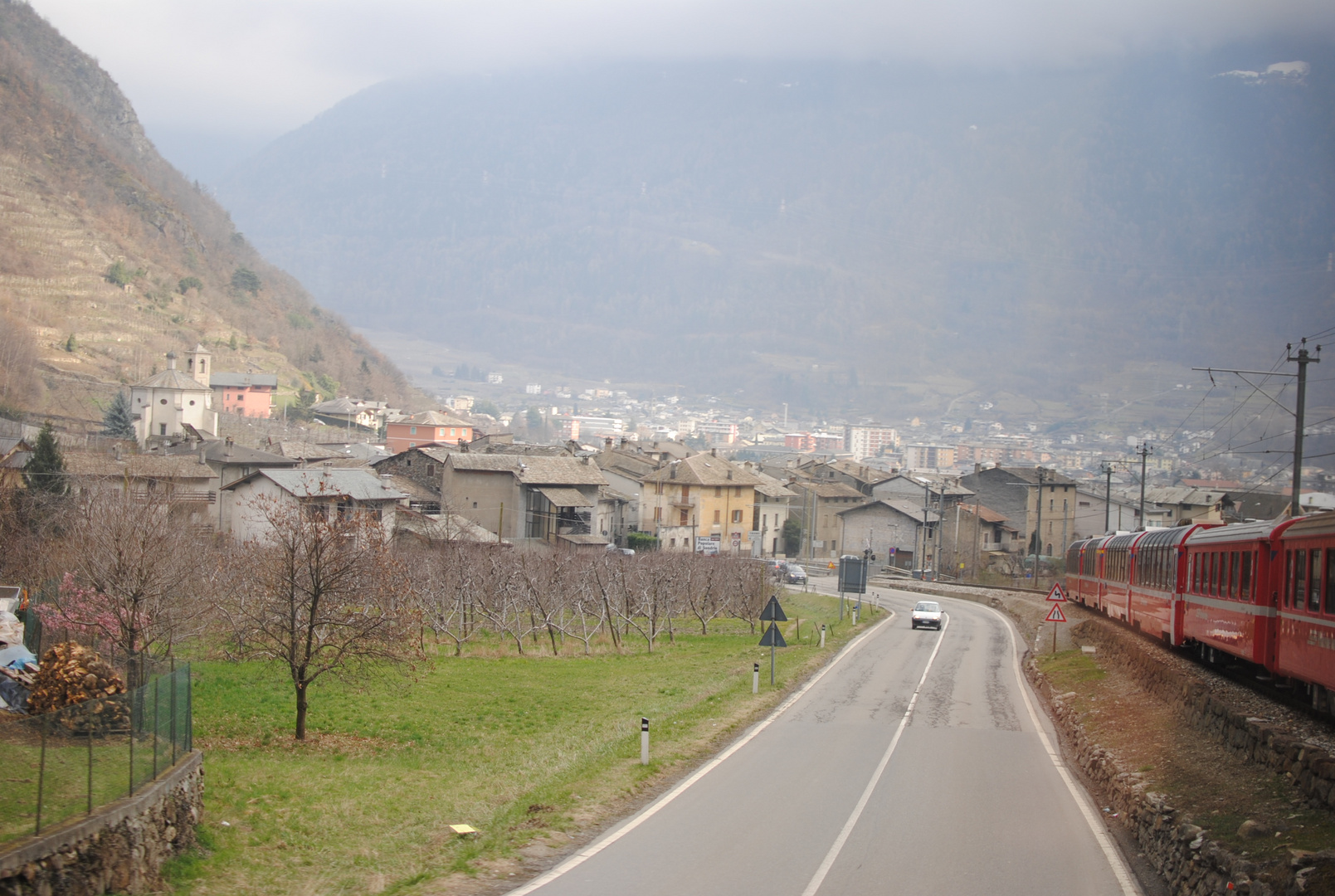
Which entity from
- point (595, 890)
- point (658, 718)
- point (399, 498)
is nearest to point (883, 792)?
point (595, 890)

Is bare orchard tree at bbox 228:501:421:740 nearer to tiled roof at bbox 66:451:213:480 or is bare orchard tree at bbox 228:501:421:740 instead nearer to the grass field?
the grass field

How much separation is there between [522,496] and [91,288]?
340 feet

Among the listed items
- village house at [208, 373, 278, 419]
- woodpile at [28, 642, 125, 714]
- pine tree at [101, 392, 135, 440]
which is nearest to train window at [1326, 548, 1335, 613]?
woodpile at [28, 642, 125, 714]

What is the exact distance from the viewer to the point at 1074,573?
50.2 meters

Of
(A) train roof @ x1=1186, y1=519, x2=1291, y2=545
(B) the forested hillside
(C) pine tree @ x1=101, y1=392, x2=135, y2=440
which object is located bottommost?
(A) train roof @ x1=1186, y1=519, x2=1291, y2=545

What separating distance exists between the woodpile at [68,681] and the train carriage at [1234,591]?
17575 millimetres

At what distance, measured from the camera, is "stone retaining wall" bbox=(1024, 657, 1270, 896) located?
34.3 ft

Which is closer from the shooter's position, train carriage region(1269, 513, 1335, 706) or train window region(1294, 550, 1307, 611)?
train carriage region(1269, 513, 1335, 706)

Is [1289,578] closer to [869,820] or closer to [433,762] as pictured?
[869,820]

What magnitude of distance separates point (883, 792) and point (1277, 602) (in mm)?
7164

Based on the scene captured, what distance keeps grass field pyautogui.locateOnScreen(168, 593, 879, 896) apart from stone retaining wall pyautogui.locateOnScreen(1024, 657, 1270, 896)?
678cm

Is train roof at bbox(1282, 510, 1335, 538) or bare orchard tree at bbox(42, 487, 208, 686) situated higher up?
train roof at bbox(1282, 510, 1335, 538)

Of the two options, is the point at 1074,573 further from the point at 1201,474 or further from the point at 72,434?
the point at 1201,474

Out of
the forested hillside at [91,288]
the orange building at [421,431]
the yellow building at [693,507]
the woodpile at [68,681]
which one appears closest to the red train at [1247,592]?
the woodpile at [68,681]
